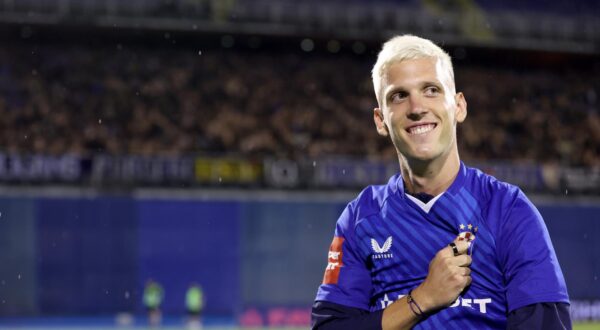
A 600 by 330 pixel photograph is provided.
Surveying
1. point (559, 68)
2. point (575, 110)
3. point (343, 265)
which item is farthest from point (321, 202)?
point (343, 265)

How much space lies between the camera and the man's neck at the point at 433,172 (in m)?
3.38

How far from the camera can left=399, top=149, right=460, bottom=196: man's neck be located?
133 inches

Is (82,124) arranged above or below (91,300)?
above

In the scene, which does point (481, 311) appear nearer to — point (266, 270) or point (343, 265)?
point (343, 265)

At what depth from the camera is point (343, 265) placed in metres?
3.50

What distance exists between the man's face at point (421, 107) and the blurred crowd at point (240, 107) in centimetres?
2416

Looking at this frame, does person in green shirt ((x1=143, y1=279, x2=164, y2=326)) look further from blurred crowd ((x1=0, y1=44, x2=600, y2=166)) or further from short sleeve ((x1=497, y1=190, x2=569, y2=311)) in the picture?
short sleeve ((x1=497, y1=190, x2=569, y2=311))

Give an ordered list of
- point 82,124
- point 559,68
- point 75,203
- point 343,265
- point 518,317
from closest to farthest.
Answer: point 518,317, point 343,265, point 75,203, point 82,124, point 559,68

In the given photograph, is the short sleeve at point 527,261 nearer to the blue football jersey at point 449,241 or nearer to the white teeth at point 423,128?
the blue football jersey at point 449,241

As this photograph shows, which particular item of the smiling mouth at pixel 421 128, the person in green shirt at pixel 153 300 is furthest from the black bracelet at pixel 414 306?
the person in green shirt at pixel 153 300

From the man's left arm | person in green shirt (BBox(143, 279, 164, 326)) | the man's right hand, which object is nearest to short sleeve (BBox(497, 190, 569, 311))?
the man's left arm

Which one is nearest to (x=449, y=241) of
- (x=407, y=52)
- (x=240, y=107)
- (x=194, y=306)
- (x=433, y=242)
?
(x=433, y=242)

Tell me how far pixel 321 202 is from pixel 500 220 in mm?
24348

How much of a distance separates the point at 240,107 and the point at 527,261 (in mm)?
29460
